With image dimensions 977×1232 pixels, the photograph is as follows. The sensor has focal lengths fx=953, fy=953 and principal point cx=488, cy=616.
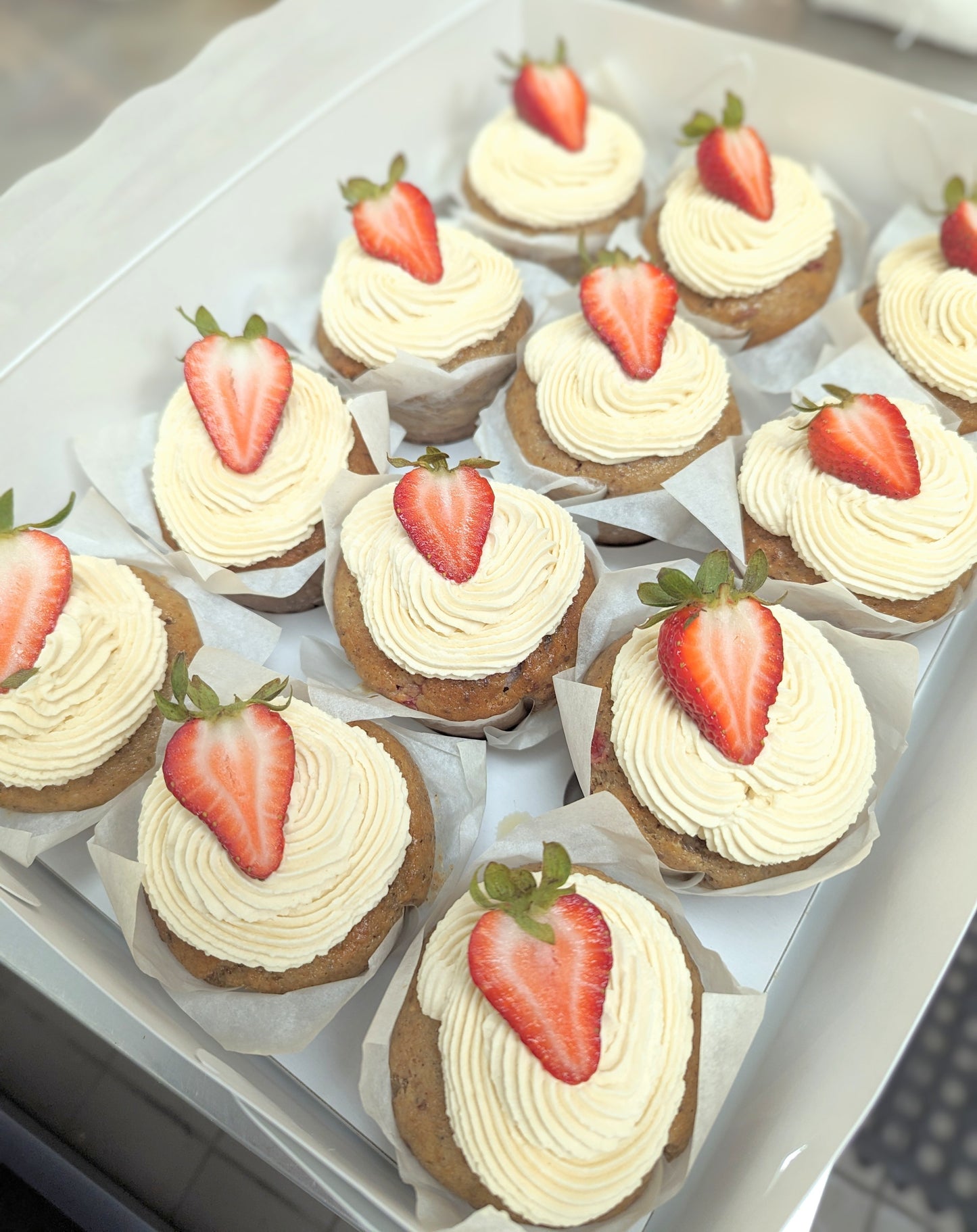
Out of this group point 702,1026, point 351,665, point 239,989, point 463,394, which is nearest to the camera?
point 702,1026

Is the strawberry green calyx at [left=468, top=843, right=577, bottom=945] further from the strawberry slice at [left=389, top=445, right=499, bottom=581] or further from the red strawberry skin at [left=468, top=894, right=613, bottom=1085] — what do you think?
the strawberry slice at [left=389, top=445, right=499, bottom=581]

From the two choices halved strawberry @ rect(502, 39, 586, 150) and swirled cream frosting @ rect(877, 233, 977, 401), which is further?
halved strawberry @ rect(502, 39, 586, 150)

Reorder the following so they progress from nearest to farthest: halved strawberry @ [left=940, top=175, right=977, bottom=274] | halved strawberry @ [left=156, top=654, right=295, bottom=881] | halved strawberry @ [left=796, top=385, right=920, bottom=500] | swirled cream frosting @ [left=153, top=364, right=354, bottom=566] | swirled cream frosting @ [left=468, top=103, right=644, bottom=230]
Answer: halved strawberry @ [left=156, top=654, right=295, bottom=881] → halved strawberry @ [left=796, top=385, right=920, bottom=500] → swirled cream frosting @ [left=153, top=364, right=354, bottom=566] → halved strawberry @ [left=940, top=175, right=977, bottom=274] → swirled cream frosting @ [left=468, top=103, right=644, bottom=230]

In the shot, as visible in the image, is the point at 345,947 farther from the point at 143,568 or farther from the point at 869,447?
the point at 869,447

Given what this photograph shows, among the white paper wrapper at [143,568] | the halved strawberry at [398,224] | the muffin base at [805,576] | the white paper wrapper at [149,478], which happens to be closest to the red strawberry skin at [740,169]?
the halved strawberry at [398,224]

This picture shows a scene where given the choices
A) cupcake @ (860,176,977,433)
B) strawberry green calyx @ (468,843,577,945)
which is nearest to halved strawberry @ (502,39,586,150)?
cupcake @ (860,176,977,433)

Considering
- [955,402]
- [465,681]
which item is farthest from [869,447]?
[465,681]

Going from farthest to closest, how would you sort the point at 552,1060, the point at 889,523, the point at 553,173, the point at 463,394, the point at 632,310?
the point at 553,173 < the point at 463,394 < the point at 632,310 < the point at 889,523 < the point at 552,1060
